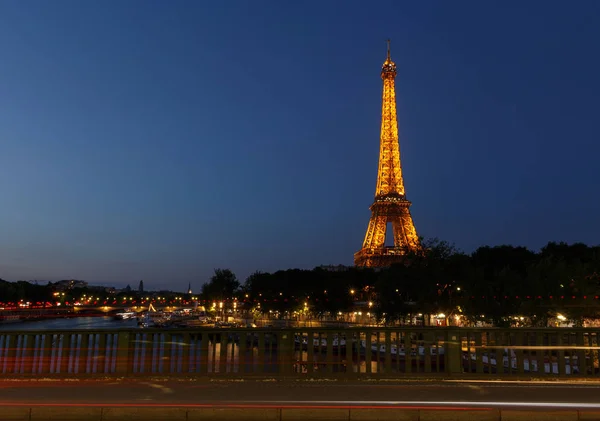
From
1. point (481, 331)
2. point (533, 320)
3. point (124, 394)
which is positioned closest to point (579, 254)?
point (533, 320)

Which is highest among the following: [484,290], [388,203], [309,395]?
[388,203]

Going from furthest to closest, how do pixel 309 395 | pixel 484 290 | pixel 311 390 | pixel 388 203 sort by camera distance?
1. pixel 388 203
2. pixel 484 290
3. pixel 311 390
4. pixel 309 395

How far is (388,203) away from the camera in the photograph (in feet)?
321

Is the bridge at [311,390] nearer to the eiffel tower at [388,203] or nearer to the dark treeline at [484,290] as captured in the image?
the dark treeline at [484,290]

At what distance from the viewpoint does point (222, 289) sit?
147625 mm

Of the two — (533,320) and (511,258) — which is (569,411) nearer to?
(533,320)

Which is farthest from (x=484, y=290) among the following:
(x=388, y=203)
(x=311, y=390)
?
(x=388, y=203)

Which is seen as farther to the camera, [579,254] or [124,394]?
[579,254]

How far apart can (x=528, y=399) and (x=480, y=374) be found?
1.99m

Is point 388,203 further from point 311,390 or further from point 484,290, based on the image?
point 311,390

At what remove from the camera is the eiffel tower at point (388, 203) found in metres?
98.1

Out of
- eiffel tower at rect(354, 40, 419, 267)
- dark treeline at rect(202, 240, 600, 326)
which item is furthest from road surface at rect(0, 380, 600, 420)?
eiffel tower at rect(354, 40, 419, 267)

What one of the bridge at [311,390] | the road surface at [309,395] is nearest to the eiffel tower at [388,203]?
the bridge at [311,390]

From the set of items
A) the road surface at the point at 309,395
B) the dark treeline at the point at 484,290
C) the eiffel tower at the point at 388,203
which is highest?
the eiffel tower at the point at 388,203
